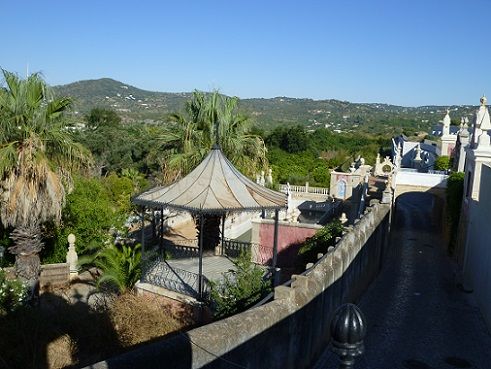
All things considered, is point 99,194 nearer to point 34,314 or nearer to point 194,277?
point 194,277

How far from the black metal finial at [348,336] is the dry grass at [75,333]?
5.40 metres

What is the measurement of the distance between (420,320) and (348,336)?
1060 centimetres

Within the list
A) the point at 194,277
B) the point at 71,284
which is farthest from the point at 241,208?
the point at 71,284

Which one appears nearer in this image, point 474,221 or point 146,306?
point 146,306

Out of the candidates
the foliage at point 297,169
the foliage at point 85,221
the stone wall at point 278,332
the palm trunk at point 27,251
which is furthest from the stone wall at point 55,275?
the foliage at point 297,169

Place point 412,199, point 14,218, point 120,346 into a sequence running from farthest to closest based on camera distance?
point 412,199
point 14,218
point 120,346

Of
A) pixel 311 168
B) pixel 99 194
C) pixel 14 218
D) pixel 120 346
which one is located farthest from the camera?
pixel 311 168

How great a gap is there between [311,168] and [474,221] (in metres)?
38.5

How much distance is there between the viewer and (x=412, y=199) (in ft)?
116

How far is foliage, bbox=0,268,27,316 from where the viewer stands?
10.5 metres

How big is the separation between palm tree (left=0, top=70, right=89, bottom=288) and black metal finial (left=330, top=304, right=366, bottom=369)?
9.81m

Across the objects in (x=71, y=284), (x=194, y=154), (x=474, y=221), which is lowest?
(x=71, y=284)

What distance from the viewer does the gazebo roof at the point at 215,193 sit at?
1188 centimetres

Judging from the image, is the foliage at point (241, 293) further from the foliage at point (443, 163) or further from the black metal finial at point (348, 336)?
the foliage at point (443, 163)
